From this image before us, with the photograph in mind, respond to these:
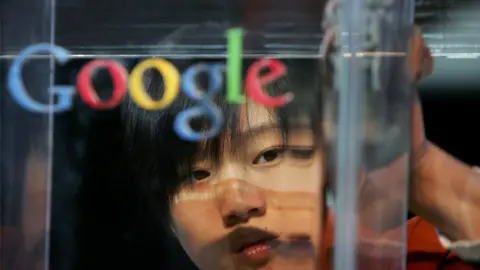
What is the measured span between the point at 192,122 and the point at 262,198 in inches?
5.3

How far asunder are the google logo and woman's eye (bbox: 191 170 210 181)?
0.04 m

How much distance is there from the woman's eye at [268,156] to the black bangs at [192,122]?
0.02 metres

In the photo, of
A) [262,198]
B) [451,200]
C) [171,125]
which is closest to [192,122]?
[171,125]

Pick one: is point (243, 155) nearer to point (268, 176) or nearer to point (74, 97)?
point (268, 176)

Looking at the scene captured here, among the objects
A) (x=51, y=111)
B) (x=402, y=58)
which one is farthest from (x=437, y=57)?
(x=51, y=111)

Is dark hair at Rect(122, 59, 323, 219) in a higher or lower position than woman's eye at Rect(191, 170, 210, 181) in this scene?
higher

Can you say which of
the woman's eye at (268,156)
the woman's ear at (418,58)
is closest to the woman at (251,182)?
the woman's eye at (268,156)

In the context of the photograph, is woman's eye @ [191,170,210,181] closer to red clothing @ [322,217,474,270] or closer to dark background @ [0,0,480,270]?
dark background @ [0,0,480,270]

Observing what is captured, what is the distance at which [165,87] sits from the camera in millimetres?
771

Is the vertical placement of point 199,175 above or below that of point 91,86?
below

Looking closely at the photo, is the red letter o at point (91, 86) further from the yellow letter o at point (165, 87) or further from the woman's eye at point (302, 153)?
the woman's eye at point (302, 153)

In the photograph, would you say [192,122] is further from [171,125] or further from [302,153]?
[302,153]

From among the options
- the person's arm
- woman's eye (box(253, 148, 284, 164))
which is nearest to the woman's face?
woman's eye (box(253, 148, 284, 164))

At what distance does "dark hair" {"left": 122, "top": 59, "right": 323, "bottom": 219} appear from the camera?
756 mm
